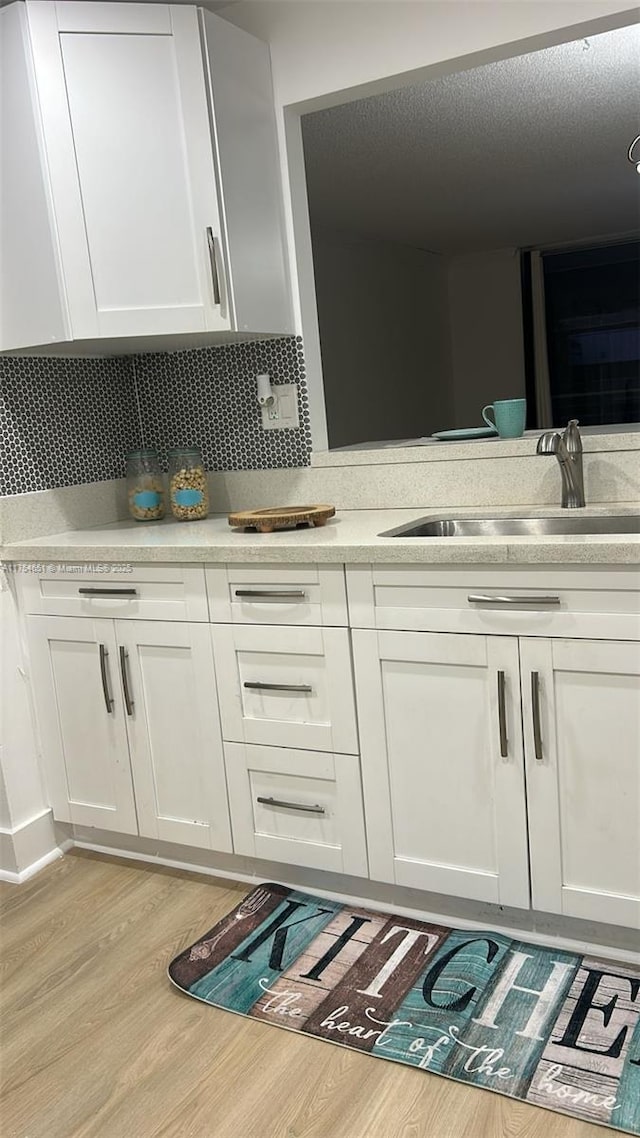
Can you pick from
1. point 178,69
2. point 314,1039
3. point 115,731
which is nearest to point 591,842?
point 314,1039

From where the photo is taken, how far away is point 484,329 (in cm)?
796

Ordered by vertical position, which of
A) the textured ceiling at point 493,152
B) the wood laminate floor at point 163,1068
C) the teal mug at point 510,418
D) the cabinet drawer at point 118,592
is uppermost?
the textured ceiling at point 493,152

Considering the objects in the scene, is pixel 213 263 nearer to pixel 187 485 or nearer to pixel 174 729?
pixel 187 485

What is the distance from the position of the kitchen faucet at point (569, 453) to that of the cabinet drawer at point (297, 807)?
0.88 m

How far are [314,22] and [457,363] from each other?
19.5 feet

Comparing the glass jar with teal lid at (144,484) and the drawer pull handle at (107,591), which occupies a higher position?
the glass jar with teal lid at (144,484)

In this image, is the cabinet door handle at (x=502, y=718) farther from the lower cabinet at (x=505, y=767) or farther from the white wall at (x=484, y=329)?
the white wall at (x=484, y=329)

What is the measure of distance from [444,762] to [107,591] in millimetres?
998

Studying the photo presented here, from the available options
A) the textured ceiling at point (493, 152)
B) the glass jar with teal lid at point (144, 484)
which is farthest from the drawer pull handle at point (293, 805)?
the textured ceiling at point (493, 152)

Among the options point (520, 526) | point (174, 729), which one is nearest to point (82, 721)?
point (174, 729)

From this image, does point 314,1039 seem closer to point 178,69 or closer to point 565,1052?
point 565,1052

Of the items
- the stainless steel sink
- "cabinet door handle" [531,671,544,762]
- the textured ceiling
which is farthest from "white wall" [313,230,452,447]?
"cabinet door handle" [531,671,544,762]

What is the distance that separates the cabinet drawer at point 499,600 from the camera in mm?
1747

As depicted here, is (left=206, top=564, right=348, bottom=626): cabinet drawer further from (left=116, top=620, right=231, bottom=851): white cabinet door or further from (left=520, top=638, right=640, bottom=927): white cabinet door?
(left=520, top=638, right=640, bottom=927): white cabinet door
